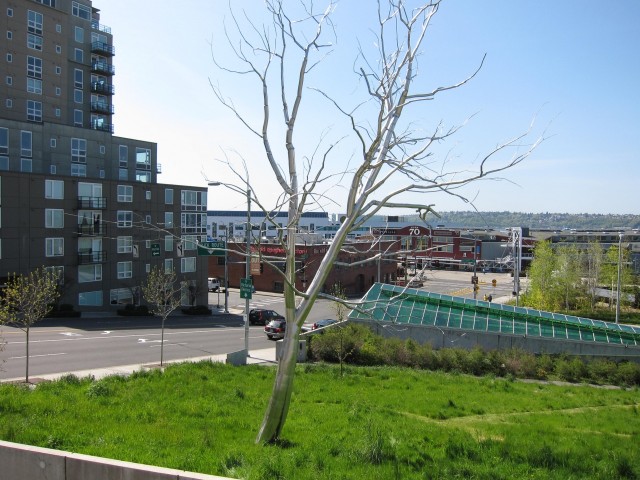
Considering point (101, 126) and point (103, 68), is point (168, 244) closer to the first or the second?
point (101, 126)

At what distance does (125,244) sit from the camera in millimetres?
44188

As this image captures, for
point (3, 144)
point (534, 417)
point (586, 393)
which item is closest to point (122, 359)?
point (534, 417)

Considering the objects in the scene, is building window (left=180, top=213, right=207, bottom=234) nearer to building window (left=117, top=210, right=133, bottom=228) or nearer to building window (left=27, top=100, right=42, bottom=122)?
building window (left=117, top=210, right=133, bottom=228)

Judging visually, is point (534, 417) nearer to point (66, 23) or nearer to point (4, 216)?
point (4, 216)

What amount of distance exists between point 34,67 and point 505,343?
1609 inches

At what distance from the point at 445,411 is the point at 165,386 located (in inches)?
294

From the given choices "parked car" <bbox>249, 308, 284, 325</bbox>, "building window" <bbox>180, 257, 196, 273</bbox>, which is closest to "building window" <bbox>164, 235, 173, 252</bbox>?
"building window" <bbox>180, 257, 196, 273</bbox>

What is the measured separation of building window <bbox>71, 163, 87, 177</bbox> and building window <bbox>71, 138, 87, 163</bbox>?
319 mm

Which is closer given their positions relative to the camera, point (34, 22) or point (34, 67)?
point (34, 22)

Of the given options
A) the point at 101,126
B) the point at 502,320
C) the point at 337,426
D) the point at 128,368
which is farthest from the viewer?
the point at 101,126

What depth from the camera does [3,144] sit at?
39.6m

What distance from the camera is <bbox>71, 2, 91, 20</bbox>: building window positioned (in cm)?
5019

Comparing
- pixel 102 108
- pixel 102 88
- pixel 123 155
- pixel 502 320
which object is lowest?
pixel 502 320

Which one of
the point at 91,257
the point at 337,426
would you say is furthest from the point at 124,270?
the point at 337,426
